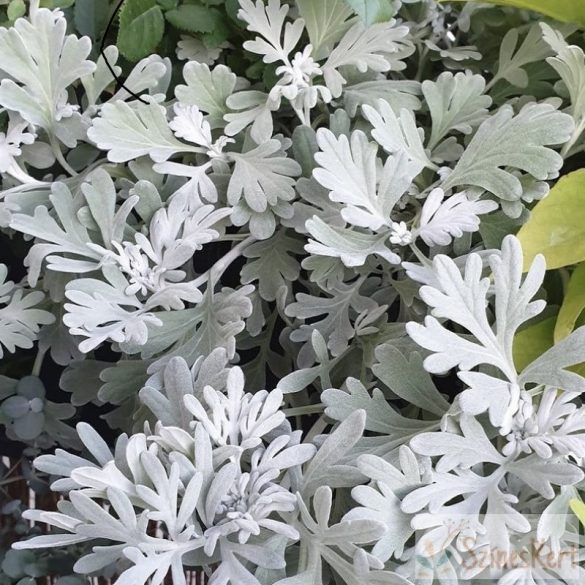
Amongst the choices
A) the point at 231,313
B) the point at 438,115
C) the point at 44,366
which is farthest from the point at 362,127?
the point at 44,366

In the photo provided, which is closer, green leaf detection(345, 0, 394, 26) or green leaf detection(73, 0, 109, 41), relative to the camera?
green leaf detection(345, 0, 394, 26)

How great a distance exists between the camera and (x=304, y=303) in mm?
426

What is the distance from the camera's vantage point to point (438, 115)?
444mm

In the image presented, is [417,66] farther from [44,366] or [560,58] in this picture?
[44,366]

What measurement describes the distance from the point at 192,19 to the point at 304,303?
8.9 inches

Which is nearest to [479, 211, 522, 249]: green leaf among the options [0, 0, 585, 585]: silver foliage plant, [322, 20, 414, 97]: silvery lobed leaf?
[0, 0, 585, 585]: silver foliage plant

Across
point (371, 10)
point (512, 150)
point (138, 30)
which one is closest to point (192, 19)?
point (138, 30)

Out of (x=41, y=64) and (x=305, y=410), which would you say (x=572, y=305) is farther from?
(x=41, y=64)

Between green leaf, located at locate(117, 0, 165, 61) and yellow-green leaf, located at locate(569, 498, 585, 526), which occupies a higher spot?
green leaf, located at locate(117, 0, 165, 61)

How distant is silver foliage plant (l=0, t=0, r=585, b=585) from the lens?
333mm

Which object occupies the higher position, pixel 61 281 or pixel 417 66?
pixel 417 66

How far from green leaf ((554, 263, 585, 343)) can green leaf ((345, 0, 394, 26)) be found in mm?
196

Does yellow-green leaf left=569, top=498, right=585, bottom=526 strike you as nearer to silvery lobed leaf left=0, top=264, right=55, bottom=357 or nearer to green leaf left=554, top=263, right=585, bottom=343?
green leaf left=554, top=263, right=585, bottom=343

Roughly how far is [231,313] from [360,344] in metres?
0.09
